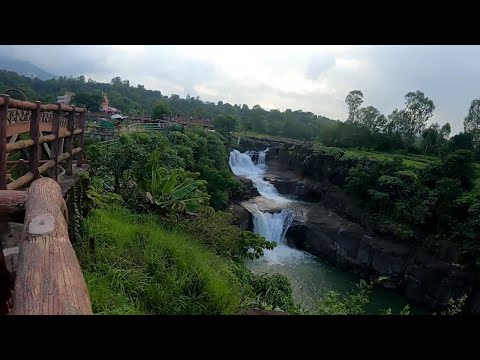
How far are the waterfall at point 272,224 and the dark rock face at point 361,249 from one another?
16.7 inches

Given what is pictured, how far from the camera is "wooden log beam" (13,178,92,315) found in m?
0.74

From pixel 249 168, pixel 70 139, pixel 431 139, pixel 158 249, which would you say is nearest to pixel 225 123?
pixel 249 168

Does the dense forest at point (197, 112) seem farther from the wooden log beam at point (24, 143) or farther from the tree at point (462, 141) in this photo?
the wooden log beam at point (24, 143)

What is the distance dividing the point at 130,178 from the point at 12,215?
5999mm

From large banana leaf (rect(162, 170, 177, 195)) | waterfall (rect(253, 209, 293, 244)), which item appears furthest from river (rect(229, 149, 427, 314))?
large banana leaf (rect(162, 170, 177, 195))

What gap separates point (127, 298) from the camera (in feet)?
11.3

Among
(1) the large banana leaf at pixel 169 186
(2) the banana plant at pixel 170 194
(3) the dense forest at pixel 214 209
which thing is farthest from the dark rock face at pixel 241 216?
(1) the large banana leaf at pixel 169 186

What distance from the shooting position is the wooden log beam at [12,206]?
146 centimetres

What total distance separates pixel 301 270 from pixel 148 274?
37.5 ft

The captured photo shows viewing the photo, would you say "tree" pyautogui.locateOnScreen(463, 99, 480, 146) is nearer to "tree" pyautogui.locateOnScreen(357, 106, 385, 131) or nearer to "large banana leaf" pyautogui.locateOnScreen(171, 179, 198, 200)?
"tree" pyautogui.locateOnScreen(357, 106, 385, 131)

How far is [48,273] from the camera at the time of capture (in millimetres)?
857
